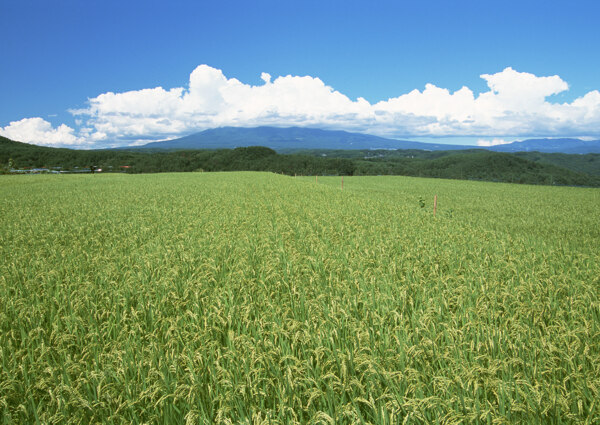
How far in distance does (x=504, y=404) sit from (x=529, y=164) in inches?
5175

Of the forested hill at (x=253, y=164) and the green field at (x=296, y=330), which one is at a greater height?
the forested hill at (x=253, y=164)

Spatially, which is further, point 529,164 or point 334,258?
point 529,164

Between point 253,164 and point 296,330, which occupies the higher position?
point 253,164

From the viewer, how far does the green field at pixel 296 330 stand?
2.71 m

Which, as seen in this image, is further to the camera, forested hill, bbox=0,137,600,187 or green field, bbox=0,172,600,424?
forested hill, bbox=0,137,600,187

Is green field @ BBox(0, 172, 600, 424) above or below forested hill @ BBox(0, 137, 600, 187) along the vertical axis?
below

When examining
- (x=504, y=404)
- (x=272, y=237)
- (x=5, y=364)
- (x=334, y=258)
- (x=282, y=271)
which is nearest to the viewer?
(x=504, y=404)

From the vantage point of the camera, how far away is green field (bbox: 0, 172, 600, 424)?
107 inches

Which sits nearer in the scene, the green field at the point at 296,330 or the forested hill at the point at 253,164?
the green field at the point at 296,330

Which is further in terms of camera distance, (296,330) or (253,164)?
(253,164)

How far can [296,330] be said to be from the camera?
400 centimetres

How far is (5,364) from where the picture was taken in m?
3.51

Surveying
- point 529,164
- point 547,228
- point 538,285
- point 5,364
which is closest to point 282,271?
point 5,364

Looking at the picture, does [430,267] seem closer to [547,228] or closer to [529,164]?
[547,228]
